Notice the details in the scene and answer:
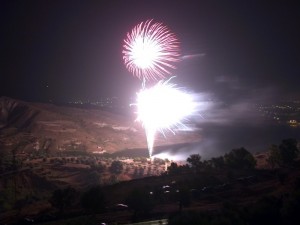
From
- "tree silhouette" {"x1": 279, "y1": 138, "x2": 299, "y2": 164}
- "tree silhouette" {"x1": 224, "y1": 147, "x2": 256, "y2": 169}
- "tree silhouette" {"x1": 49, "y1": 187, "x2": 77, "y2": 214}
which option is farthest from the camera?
"tree silhouette" {"x1": 279, "y1": 138, "x2": 299, "y2": 164}

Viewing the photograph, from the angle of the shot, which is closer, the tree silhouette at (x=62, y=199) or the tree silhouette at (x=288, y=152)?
the tree silhouette at (x=62, y=199)

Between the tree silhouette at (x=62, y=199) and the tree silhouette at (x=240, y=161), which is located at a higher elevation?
the tree silhouette at (x=240, y=161)

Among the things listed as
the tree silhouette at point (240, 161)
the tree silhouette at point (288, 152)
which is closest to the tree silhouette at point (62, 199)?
the tree silhouette at point (240, 161)

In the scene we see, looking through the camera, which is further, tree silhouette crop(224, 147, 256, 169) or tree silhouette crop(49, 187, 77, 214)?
tree silhouette crop(224, 147, 256, 169)

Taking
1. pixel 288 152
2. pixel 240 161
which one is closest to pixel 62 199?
pixel 240 161

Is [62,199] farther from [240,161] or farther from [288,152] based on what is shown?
[288,152]

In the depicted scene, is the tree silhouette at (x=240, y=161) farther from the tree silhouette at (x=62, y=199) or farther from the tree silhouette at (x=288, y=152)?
the tree silhouette at (x=62, y=199)

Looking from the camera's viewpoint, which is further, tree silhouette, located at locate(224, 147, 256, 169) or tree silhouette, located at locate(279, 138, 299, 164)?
tree silhouette, located at locate(279, 138, 299, 164)

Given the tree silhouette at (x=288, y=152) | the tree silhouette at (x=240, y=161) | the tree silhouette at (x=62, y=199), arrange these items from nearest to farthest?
the tree silhouette at (x=62, y=199), the tree silhouette at (x=240, y=161), the tree silhouette at (x=288, y=152)

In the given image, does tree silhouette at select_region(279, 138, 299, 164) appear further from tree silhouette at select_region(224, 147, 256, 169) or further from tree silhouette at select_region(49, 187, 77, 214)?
tree silhouette at select_region(49, 187, 77, 214)

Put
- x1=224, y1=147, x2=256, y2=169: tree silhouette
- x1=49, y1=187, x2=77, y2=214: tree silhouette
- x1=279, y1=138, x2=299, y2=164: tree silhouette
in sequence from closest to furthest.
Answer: x1=49, y1=187, x2=77, y2=214: tree silhouette, x1=224, y1=147, x2=256, y2=169: tree silhouette, x1=279, y1=138, x2=299, y2=164: tree silhouette

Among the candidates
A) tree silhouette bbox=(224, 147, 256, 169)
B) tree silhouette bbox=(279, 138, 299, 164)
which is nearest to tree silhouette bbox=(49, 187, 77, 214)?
tree silhouette bbox=(224, 147, 256, 169)

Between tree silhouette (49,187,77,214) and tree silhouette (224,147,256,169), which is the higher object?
tree silhouette (224,147,256,169)

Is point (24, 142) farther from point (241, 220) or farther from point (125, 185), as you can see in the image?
point (241, 220)
